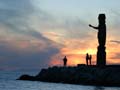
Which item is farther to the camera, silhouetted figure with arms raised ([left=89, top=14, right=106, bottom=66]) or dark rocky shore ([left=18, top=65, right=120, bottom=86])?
silhouetted figure with arms raised ([left=89, top=14, right=106, bottom=66])

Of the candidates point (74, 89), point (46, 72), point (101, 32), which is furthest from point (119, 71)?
point (46, 72)

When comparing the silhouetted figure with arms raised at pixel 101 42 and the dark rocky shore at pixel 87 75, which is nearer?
the dark rocky shore at pixel 87 75

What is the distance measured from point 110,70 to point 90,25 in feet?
20.1

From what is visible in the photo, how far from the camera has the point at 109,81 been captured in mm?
65688

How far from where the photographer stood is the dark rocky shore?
6562 centimetres

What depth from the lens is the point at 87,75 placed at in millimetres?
68438

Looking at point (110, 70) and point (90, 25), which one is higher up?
point (90, 25)

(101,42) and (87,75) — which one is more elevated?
(101,42)

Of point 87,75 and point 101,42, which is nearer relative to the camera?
point 101,42

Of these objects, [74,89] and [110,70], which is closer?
[74,89]

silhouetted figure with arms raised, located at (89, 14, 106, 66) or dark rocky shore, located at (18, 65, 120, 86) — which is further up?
silhouetted figure with arms raised, located at (89, 14, 106, 66)

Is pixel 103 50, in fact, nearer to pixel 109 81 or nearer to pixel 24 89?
pixel 109 81

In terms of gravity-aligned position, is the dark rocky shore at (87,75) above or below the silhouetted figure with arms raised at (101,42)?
below

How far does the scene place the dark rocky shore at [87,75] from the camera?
2584 inches
